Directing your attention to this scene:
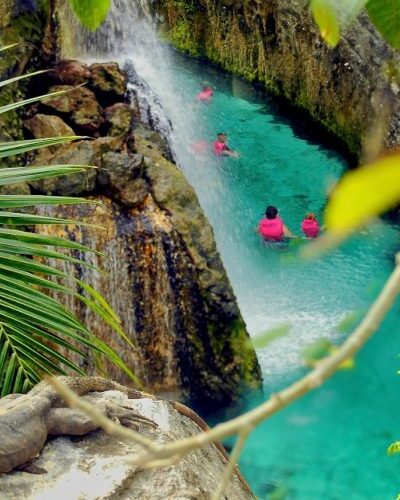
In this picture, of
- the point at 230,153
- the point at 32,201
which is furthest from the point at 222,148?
the point at 32,201

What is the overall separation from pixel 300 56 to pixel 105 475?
8524 mm

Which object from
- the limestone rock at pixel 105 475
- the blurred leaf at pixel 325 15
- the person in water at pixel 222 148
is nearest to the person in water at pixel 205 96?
the person in water at pixel 222 148

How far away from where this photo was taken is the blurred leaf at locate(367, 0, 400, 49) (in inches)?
30.7

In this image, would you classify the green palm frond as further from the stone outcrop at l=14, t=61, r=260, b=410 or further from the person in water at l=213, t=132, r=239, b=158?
the person in water at l=213, t=132, r=239, b=158

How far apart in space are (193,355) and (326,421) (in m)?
1.26

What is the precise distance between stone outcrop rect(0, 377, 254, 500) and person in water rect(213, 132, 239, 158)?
6.18 meters

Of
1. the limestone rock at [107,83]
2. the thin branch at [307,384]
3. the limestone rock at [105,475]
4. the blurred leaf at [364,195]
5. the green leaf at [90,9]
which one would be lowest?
the limestone rock at [105,475]

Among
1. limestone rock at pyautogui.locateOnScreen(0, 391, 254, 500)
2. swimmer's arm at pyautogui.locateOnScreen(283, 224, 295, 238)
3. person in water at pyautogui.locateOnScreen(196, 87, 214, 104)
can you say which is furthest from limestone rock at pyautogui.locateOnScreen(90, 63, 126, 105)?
limestone rock at pyautogui.locateOnScreen(0, 391, 254, 500)

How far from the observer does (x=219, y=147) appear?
30.6 feet

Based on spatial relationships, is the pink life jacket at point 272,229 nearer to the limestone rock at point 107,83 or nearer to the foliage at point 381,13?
the limestone rock at point 107,83

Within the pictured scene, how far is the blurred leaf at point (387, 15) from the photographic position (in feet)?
2.56

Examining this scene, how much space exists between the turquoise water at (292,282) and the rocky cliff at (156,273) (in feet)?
1.73

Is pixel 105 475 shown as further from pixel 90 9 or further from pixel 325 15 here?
pixel 325 15

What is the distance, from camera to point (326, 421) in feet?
20.0
